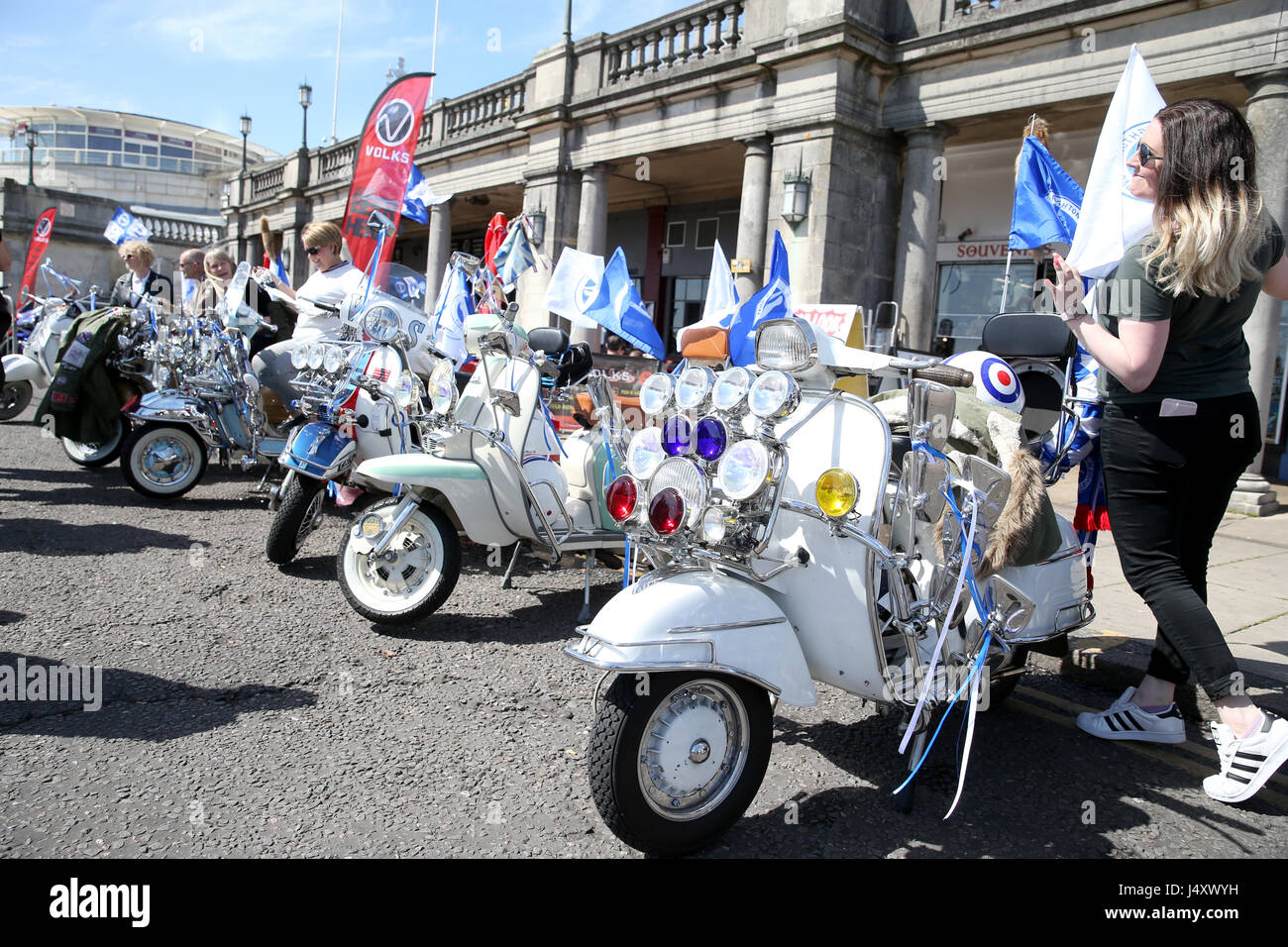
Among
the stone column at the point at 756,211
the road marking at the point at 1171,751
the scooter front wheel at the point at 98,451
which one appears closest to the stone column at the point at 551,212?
the stone column at the point at 756,211

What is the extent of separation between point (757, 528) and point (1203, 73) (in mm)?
9219

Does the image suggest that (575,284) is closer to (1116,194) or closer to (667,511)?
(1116,194)

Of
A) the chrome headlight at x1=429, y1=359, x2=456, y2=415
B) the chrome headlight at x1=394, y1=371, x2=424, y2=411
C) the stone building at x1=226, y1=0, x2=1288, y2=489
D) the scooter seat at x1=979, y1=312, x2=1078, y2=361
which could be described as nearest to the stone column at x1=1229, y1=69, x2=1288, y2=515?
the stone building at x1=226, y1=0, x2=1288, y2=489

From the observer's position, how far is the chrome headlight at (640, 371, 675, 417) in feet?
8.56

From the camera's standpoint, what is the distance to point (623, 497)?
8.00 ft

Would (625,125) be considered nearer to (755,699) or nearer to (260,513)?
Result: (260,513)

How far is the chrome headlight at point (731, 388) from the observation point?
247cm

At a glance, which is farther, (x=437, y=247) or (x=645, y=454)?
(x=437, y=247)

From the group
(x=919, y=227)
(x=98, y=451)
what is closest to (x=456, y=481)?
(x=98, y=451)

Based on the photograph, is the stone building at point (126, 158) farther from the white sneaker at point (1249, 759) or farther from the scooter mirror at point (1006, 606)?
the white sneaker at point (1249, 759)

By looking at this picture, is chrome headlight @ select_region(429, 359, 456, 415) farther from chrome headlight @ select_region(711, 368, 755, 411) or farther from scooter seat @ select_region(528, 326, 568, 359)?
chrome headlight @ select_region(711, 368, 755, 411)

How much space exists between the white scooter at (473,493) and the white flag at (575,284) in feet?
8.46

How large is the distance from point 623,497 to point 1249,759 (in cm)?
211

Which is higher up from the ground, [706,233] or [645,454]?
[706,233]
